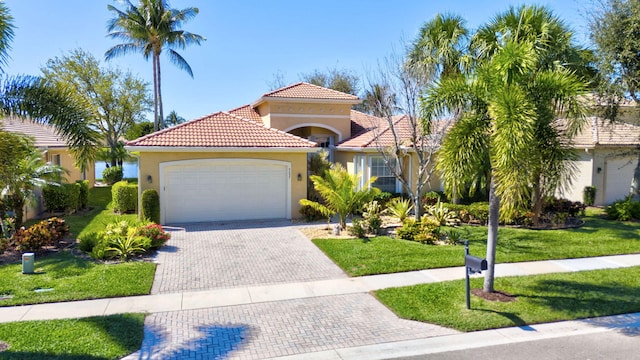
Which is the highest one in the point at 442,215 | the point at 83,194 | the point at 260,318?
the point at 83,194

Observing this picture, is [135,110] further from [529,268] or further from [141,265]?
[529,268]

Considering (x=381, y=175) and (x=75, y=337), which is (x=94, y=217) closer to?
(x=75, y=337)

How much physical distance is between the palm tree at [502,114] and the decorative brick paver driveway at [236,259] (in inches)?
164

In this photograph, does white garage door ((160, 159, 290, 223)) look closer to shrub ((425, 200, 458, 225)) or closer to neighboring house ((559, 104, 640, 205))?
shrub ((425, 200, 458, 225))

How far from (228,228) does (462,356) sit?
35.2 feet

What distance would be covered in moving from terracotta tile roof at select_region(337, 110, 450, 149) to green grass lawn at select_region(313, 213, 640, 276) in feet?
19.0

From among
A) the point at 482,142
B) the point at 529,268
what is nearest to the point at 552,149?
the point at 482,142

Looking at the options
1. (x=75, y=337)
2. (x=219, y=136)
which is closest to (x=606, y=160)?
(x=219, y=136)

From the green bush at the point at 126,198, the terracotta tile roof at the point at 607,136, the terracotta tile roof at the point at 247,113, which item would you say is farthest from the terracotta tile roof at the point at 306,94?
the terracotta tile roof at the point at 607,136

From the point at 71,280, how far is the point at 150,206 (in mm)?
5822

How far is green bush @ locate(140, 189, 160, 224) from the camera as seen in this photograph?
15305 mm

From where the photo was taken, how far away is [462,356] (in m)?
6.62

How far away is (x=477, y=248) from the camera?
1266cm

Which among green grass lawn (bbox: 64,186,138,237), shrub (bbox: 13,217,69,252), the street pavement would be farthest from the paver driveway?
green grass lawn (bbox: 64,186,138,237)
